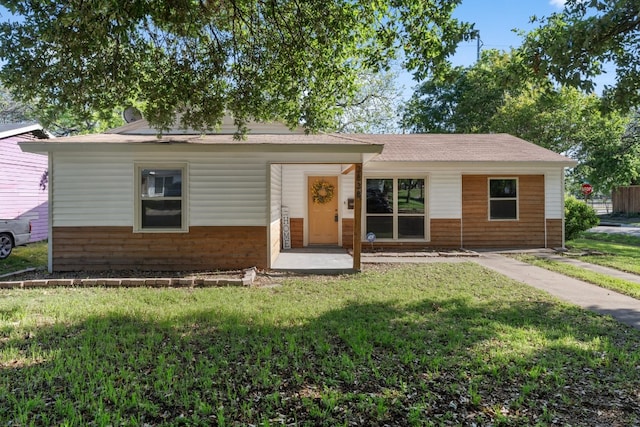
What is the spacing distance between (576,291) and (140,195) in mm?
8921

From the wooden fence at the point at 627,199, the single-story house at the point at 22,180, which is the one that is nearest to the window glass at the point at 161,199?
the single-story house at the point at 22,180

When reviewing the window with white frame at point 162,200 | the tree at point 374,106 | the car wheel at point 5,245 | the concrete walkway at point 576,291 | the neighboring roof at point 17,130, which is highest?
the tree at point 374,106

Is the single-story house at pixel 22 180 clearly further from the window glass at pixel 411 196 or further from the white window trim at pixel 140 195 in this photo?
the window glass at pixel 411 196

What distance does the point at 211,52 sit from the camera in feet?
23.1

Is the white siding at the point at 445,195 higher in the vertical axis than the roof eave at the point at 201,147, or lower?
lower

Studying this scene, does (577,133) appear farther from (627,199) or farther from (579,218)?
(579,218)

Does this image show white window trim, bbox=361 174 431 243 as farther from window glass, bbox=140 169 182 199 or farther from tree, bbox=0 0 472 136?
window glass, bbox=140 169 182 199

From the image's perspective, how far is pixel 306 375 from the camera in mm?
3553

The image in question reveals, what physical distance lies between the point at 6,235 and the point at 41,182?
16.1 ft

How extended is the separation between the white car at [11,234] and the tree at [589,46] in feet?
42.7

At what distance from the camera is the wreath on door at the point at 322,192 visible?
12.7 meters

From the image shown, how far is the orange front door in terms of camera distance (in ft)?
41.9

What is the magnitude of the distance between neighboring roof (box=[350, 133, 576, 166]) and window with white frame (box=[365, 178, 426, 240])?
0.85 meters

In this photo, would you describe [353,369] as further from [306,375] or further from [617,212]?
[617,212]
